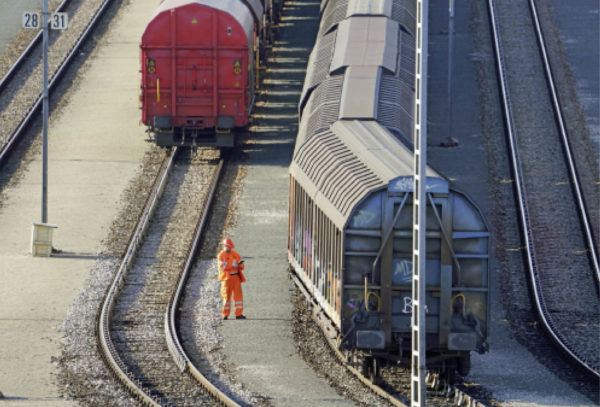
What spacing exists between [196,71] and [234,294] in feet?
32.5

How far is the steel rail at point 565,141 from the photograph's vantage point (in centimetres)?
2581

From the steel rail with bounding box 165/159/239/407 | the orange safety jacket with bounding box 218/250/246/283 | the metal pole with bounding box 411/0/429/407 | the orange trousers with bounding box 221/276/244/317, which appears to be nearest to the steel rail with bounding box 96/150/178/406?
the steel rail with bounding box 165/159/239/407

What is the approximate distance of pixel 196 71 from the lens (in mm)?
29969

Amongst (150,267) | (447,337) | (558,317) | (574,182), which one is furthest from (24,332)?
(574,182)

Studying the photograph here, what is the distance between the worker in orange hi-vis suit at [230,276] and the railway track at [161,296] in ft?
3.12

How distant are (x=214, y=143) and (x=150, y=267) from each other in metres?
7.08

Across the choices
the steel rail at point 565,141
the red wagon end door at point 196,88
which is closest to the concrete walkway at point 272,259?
the red wagon end door at point 196,88

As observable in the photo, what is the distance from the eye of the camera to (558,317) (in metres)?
22.4

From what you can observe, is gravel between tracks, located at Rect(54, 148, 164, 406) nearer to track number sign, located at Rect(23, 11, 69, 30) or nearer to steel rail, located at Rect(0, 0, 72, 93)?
track number sign, located at Rect(23, 11, 69, 30)

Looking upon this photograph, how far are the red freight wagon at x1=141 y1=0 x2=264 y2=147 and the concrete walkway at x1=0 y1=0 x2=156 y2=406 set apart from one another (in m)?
1.63

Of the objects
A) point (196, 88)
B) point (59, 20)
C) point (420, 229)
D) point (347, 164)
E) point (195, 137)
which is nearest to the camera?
point (420, 229)

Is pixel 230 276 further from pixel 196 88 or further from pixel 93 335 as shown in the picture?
pixel 196 88

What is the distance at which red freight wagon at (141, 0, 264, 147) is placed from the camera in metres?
29.5

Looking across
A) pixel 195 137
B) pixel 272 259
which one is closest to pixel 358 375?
pixel 272 259
